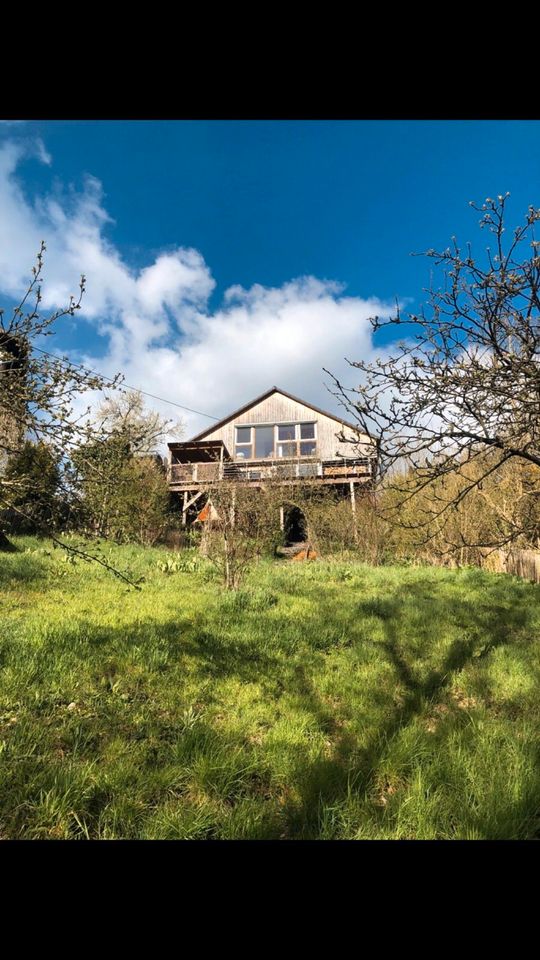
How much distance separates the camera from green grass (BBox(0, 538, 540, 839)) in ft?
7.04

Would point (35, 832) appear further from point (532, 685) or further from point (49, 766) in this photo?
point (532, 685)

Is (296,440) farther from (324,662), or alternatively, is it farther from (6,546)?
(324,662)

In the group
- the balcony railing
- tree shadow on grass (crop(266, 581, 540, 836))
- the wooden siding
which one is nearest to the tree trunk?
the balcony railing

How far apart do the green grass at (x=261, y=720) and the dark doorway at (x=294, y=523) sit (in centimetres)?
899

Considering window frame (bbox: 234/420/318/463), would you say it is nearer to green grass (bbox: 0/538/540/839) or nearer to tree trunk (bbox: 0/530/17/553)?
tree trunk (bbox: 0/530/17/553)

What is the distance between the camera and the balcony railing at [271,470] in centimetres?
1504

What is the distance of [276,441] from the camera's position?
2184cm

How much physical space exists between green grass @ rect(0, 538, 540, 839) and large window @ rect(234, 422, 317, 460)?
15.9 metres

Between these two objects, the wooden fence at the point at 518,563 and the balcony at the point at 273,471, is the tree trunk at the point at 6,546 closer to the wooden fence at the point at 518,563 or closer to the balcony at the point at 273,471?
the balcony at the point at 273,471

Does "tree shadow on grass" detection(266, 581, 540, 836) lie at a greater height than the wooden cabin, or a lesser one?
lesser

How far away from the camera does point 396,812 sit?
2186mm

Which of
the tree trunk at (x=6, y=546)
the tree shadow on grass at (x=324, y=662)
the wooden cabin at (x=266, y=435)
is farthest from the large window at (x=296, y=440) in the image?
the tree shadow on grass at (x=324, y=662)

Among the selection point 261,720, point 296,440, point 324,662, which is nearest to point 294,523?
point 296,440
